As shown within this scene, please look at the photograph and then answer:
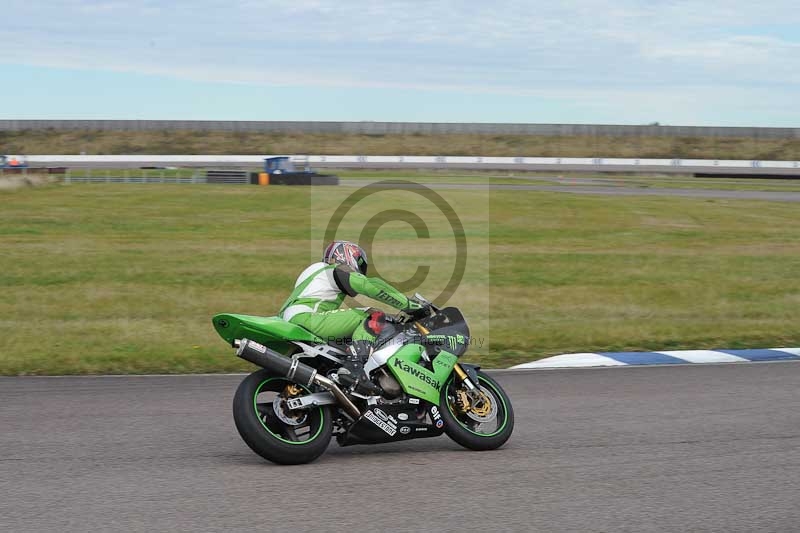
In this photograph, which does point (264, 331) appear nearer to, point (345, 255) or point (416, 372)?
point (345, 255)

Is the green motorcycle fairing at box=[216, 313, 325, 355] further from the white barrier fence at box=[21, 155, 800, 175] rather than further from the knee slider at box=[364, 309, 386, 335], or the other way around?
the white barrier fence at box=[21, 155, 800, 175]

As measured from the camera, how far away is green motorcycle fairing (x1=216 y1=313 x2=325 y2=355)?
6.36m

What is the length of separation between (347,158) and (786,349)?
55.3 meters

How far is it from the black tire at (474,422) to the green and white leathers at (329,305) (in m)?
0.74

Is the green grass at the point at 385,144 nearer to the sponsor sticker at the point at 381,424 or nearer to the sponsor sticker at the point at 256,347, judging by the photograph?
the sponsor sticker at the point at 381,424

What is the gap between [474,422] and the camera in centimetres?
700

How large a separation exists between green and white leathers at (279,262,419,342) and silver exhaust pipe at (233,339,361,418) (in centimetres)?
39

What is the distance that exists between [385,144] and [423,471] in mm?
76444

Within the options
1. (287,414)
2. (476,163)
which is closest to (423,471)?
(287,414)

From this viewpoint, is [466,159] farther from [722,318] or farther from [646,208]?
[722,318]

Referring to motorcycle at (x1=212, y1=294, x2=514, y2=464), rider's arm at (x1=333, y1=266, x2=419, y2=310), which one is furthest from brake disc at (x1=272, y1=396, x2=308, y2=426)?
rider's arm at (x1=333, y1=266, x2=419, y2=310)

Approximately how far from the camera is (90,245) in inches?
838

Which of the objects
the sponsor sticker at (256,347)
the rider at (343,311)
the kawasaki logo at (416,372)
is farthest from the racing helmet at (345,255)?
the sponsor sticker at (256,347)

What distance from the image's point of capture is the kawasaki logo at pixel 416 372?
22.2 feet
